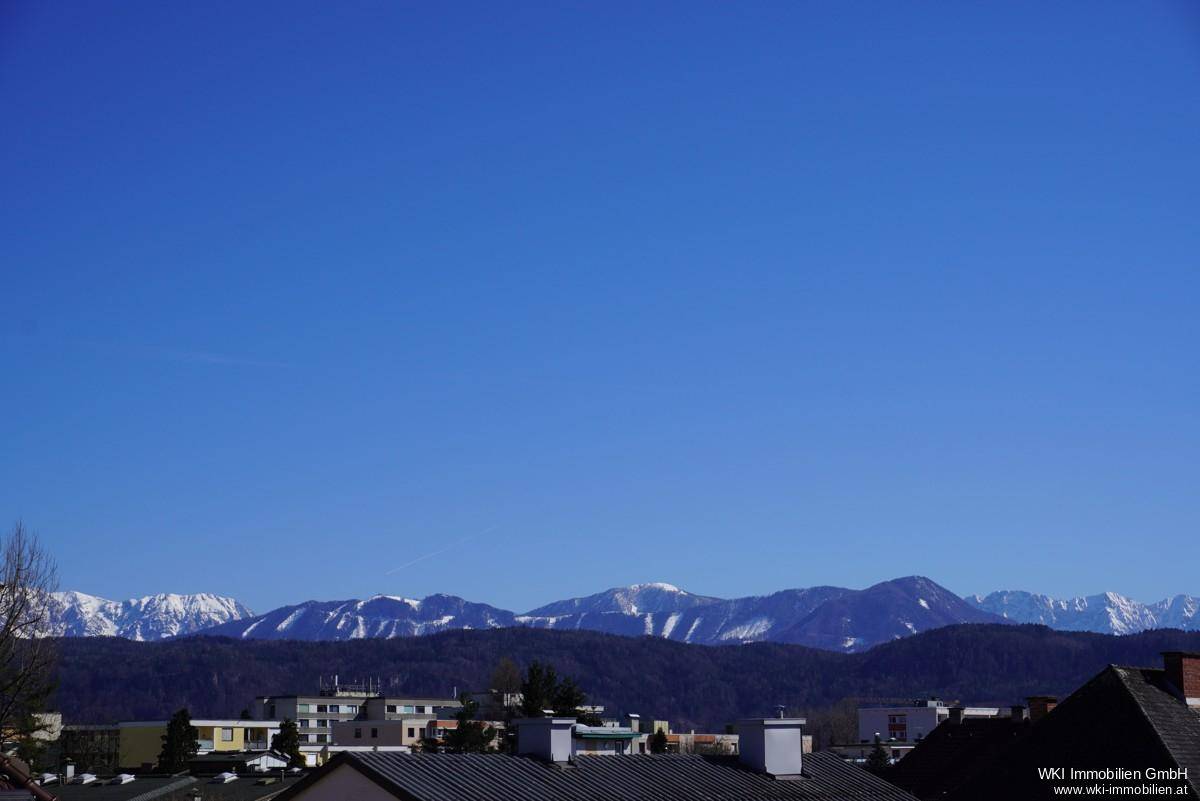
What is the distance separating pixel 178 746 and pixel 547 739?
86.3 metres

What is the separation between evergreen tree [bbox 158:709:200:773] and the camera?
114625mm

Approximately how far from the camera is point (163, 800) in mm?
78938

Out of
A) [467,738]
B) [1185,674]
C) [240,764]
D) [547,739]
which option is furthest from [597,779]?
[467,738]

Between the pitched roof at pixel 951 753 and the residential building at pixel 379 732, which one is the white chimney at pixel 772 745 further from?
the residential building at pixel 379 732

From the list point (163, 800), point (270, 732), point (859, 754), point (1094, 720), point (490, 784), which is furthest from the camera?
point (270, 732)

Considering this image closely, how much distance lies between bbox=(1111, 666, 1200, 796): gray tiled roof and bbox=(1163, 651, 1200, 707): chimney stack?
0.26 m

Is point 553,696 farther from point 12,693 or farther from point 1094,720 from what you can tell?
point 1094,720

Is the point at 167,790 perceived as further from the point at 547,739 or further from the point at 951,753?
the point at 547,739

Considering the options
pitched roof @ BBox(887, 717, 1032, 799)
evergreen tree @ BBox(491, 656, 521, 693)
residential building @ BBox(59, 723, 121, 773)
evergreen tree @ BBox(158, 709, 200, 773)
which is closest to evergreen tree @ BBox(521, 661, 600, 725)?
evergreen tree @ BBox(158, 709, 200, 773)

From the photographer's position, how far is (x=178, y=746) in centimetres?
11975

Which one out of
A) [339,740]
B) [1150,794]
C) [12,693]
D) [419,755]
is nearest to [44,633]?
[12,693]

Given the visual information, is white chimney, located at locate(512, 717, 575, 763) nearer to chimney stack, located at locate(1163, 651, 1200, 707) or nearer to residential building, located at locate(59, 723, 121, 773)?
chimney stack, located at locate(1163, 651, 1200, 707)

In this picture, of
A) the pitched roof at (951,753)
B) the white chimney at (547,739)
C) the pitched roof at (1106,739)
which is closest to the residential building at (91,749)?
the pitched roof at (951,753)

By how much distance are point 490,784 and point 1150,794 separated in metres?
19.2
